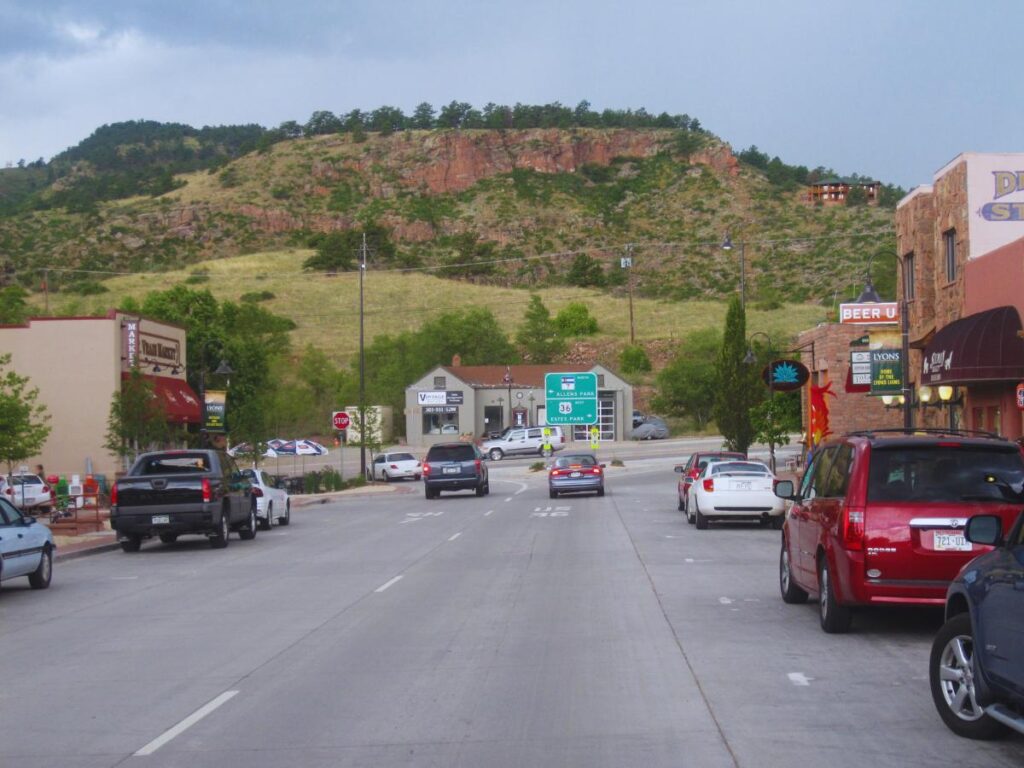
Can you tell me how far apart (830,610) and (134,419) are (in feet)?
94.1

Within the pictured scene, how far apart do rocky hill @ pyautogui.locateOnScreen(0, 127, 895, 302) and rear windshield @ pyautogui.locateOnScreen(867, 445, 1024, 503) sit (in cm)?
8643

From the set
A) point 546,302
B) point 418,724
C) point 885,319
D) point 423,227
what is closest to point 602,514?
point 885,319

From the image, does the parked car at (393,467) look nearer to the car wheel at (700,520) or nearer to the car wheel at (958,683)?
the car wheel at (700,520)

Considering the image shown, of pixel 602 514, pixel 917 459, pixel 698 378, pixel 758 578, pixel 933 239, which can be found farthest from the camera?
pixel 698 378

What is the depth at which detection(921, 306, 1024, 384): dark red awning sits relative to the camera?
26672mm

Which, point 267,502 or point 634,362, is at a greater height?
point 634,362

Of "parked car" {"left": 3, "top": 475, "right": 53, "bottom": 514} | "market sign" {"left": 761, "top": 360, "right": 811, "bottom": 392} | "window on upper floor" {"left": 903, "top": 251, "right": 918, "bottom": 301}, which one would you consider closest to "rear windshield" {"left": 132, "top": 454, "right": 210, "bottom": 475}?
"parked car" {"left": 3, "top": 475, "right": 53, "bottom": 514}

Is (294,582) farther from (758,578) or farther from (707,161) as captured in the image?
(707,161)

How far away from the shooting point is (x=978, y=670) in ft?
25.1

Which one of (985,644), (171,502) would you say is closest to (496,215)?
(171,502)

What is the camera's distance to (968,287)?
1209 inches

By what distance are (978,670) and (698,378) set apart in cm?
7823

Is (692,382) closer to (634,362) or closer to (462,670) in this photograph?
(634,362)

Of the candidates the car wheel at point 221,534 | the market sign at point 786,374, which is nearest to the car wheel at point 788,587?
the car wheel at point 221,534
